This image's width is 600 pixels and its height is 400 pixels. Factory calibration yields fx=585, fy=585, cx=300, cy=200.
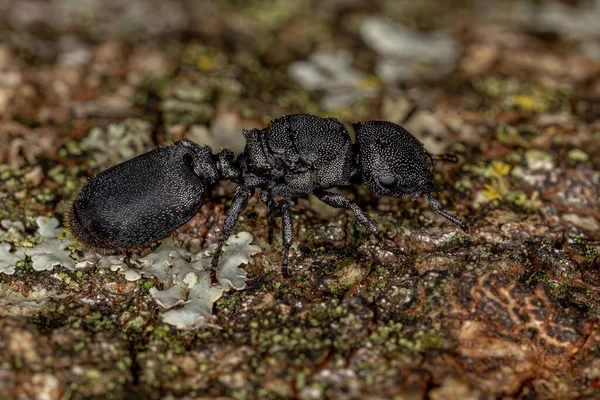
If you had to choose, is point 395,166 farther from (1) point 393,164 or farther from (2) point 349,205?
(2) point 349,205

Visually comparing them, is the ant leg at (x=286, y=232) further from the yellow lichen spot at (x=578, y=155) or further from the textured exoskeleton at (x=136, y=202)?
the yellow lichen spot at (x=578, y=155)

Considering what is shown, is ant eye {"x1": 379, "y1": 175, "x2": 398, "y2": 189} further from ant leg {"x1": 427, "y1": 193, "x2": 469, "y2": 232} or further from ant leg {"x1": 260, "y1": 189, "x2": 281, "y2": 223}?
ant leg {"x1": 260, "y1": 189, "x2": 281, "y2": 223}

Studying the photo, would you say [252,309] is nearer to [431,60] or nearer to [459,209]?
[459,209]

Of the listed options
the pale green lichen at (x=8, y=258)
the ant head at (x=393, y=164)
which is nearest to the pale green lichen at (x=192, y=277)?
the pale green lichen at (x=8, y=258)

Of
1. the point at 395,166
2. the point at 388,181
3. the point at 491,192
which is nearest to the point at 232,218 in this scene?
the point at 388,181

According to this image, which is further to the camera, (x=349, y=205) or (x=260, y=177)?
(x=260, y=177)

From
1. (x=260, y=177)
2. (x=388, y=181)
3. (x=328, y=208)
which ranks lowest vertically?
(x=328, y=208)

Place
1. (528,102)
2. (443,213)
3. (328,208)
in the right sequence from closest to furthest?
(443,213) < (328,208) < (528,102)
